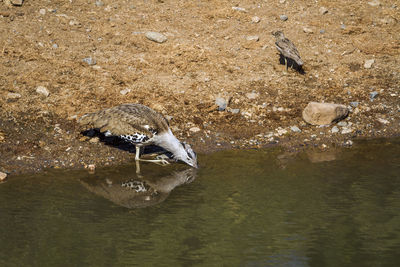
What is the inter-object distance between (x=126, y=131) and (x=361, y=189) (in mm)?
4357

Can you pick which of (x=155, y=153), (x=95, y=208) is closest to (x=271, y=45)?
(x=155, y=153)

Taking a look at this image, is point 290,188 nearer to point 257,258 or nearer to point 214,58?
point 257,258

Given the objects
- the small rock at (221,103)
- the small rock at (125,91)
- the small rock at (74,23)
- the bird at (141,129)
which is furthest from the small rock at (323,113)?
the small rock at (74,23)

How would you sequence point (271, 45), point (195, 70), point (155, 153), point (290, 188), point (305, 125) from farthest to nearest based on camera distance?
point (271, 45) < point (195, 70) < point (305, 125) < point (155, 153) < point (290, 188)

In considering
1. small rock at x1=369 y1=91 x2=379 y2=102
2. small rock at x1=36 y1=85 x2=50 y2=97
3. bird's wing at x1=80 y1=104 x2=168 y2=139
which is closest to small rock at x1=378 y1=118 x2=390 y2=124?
small rock at x1=369 y1=91 x2=379 y2=102

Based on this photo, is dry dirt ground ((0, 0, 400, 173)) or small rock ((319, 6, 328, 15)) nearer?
dry dirt ground ((0, 0, 400, 173))

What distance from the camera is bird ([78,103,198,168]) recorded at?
938 centimetres

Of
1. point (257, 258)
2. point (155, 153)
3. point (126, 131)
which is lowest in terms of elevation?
point (155, 153)

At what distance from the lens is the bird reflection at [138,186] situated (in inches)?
312

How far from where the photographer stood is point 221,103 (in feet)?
38.1

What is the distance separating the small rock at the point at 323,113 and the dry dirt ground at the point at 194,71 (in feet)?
0.86

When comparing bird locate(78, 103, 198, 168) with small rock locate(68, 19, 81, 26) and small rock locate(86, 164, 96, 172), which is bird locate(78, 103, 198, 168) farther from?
small rock locate(68, 19, 81, 26)

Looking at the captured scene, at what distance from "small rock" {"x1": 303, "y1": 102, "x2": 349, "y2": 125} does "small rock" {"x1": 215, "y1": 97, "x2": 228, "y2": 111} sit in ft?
6.19

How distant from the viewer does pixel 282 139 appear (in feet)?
34.9
